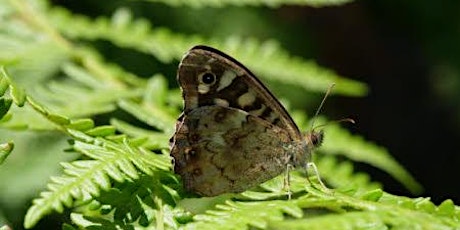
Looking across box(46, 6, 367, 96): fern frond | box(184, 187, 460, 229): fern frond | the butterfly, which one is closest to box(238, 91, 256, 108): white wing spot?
the butterfly

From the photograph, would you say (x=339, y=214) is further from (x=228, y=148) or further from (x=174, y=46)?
(x=174, y=46)

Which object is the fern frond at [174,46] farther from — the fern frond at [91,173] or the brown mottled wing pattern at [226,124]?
the fern frond at [91,173]

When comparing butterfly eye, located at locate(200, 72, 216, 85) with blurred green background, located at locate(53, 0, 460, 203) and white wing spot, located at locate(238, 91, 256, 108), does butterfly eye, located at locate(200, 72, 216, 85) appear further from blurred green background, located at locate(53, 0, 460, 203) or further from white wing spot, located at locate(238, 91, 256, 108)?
blurred green background, located at locate(53, 0, 460, 203)

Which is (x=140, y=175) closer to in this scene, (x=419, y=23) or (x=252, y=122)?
(x=252, y=122)

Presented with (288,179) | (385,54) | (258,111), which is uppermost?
(385,54)

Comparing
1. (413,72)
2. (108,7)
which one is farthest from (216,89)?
(413,72)

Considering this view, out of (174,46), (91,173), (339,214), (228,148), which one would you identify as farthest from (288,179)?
(174,46)

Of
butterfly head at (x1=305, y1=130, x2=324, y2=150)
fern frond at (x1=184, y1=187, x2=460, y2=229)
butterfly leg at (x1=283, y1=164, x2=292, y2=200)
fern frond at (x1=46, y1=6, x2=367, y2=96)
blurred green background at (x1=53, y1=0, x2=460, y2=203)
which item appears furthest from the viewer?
blurred green background at (x1=53, y1=0, x2=460, y2=203)

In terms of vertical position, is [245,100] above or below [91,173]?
above
